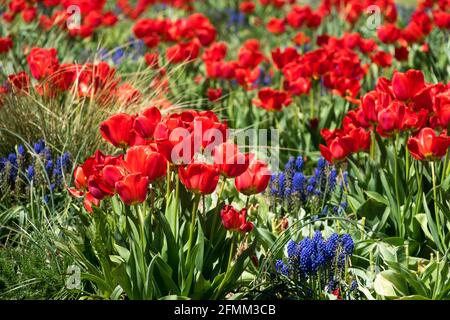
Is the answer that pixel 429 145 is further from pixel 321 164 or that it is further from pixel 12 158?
pixel 12 158

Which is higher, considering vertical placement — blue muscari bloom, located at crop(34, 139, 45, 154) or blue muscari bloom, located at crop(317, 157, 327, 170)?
blue muscari bloom, located at crop(34, 139, 45, 154)

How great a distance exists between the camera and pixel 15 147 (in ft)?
13.7

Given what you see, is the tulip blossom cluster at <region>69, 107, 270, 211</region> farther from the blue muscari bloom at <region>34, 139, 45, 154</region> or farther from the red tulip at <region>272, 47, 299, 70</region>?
the red tulip at <region>272, 47, 299, 70</region>

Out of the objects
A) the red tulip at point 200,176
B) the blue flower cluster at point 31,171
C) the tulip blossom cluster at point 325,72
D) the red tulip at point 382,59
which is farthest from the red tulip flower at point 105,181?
the red tulip at point 382,59

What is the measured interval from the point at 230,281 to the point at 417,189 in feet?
3.96

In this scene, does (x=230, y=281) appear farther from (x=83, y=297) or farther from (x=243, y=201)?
(x=243, y=201)

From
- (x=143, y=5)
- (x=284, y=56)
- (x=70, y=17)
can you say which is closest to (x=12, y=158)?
(x=284, y=56)

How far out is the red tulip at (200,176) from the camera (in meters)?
2.75

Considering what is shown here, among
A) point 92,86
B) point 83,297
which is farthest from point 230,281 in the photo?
point 92,86

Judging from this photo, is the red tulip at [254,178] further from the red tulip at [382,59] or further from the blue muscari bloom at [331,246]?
the red tulip at [382,59]

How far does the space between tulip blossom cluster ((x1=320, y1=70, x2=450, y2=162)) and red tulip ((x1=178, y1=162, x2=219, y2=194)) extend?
0.92 metres

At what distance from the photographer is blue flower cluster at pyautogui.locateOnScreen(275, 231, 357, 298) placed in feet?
10.2

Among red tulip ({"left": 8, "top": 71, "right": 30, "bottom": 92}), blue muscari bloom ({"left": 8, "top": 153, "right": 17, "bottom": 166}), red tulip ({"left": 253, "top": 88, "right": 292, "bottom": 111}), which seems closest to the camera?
blue muscari bloom ({"left": 8, "top": 153, "right": 17, "bottom": 166})

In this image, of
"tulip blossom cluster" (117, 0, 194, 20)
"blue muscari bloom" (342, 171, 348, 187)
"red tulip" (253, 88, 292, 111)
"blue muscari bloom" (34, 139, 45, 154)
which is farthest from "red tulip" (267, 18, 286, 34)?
"blue muscari bloom" (34, 139, 45, 154)
